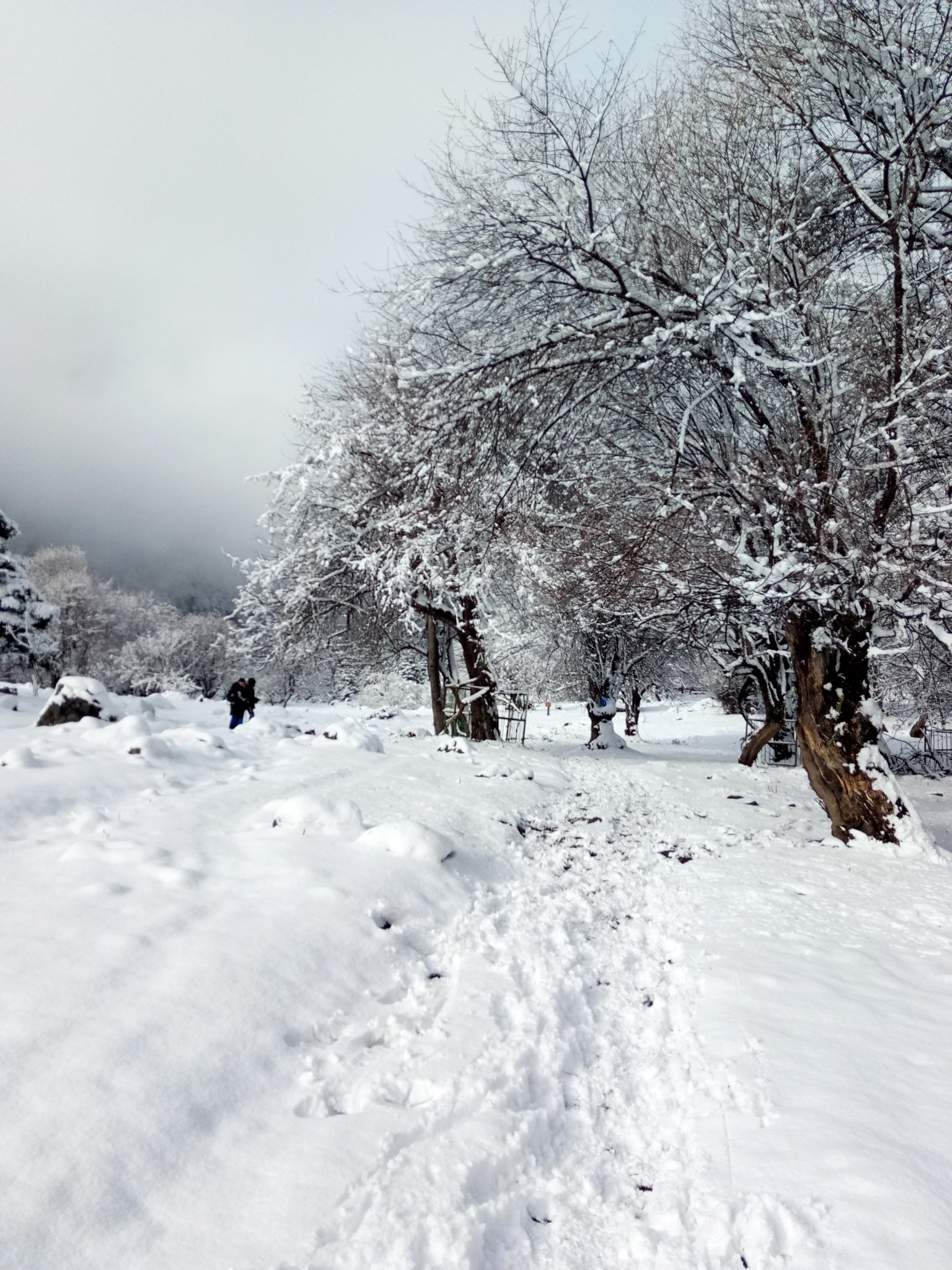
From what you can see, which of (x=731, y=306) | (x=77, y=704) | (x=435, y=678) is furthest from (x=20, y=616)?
(x=731, y=306)

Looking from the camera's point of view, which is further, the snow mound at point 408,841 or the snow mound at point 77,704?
the snow mound at point 77,704

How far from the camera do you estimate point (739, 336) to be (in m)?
4.45

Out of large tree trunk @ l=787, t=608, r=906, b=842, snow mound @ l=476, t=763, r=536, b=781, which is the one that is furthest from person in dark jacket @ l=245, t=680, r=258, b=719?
large tree trunk @ l=787, t=608, r=906, b=842

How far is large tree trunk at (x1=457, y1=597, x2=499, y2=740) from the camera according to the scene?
14.9m

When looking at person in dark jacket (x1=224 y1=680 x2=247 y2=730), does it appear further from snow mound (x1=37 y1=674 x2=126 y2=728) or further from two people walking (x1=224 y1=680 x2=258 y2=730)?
snow mound (x1=37 y1=674 x2=126 y2=728)

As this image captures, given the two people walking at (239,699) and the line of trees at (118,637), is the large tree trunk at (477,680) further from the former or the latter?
the line of trees at (118,637)

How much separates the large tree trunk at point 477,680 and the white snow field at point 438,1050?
9.11m

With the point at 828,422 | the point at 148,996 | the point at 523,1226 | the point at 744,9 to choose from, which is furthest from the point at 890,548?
the point at 148,996

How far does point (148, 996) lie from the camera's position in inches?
109

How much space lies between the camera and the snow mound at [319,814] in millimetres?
5301

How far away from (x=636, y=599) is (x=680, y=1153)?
5785mm

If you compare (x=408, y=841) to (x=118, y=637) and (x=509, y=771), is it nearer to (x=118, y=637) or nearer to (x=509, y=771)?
(x=509, y=771)

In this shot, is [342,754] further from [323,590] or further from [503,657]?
[503,657]

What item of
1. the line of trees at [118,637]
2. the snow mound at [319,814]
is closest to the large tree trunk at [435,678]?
the snow mound at [319,814]
